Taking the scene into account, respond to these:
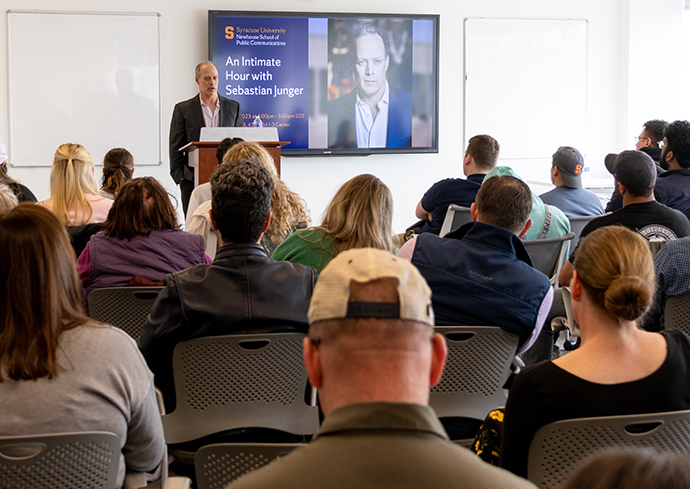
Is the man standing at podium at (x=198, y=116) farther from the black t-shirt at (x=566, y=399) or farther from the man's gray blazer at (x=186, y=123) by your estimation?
the black t-shirt at (x=566, y=399)

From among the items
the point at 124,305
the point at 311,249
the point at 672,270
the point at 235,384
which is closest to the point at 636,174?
the point at 672,270

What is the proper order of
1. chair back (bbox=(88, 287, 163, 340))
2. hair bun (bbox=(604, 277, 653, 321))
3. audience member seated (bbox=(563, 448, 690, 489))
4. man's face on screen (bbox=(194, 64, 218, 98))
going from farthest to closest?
man's face on screen (bbox=(194, 64, 218, 98))
chair back (bbox=(88, 287, 163, 340))
hair bun (bbox=(604, 277, 653, 321))
audience member seated (bbox=(563, 448, 690, 489))

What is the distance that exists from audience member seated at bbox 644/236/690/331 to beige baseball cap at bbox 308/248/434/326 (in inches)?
74.5

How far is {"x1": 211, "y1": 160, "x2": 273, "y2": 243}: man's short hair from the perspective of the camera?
2109mm

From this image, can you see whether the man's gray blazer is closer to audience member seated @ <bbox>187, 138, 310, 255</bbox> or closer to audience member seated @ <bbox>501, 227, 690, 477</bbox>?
audience member seated @ <bbox>187, 138, 310, 255</bbox>

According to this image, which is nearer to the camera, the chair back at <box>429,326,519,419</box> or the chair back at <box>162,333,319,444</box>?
the chair back at <box>162,333,319,444</box>

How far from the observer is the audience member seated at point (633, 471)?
62 cm

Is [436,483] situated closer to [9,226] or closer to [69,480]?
[69,480]

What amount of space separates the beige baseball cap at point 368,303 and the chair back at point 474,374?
1262 millimetres

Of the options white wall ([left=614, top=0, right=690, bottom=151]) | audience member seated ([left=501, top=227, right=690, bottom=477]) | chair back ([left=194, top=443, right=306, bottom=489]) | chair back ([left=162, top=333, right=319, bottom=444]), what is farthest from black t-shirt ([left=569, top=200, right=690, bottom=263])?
white wall ([left=614, top=0, right=690, bottom=151])

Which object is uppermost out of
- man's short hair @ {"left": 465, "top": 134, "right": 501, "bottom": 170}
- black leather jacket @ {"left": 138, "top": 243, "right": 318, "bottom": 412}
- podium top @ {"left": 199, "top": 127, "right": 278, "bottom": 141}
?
podium top @ {"left": 199, "top": 127, "right": 278, "bottom": 141}

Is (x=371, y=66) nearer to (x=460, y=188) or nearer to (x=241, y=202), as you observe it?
(x=460, y=188)

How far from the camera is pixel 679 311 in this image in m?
2.58

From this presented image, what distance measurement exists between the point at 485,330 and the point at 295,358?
60cm
